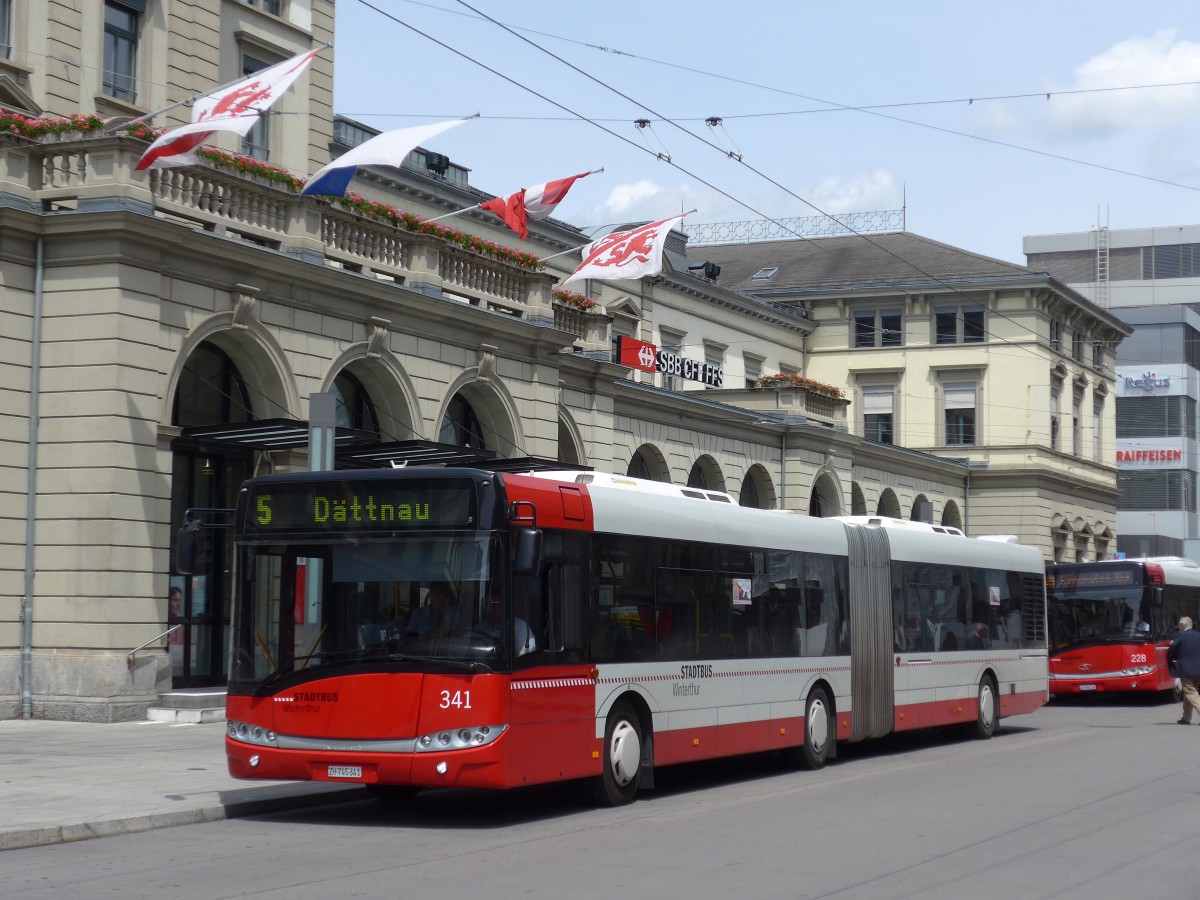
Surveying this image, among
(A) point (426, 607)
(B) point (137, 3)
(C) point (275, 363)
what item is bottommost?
(A) point (426, 607)

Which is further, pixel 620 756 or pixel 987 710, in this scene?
pixel 987 710

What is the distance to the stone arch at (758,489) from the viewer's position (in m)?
43.9

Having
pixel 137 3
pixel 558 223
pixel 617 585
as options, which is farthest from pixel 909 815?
pixel 558 223

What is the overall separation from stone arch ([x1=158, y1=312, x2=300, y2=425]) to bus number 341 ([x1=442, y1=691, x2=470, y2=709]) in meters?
11.4

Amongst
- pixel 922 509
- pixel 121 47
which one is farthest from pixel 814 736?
pixel 922 509

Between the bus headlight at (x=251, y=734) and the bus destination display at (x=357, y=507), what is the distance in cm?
155

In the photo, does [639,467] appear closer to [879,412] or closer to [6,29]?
[6,29]

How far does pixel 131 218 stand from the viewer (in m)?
20.8

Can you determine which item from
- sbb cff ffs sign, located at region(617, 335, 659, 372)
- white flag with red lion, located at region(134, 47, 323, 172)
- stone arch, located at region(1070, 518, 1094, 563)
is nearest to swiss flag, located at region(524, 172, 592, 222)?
white flag with red lion, located at region(134, 47, 323, 172)

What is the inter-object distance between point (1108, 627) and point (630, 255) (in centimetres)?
1234

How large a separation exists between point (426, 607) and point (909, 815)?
425 cm

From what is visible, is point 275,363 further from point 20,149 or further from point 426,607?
point 426,607

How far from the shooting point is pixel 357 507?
43.4 feet

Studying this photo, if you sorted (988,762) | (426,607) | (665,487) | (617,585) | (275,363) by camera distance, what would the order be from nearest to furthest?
(426,607) < (617,585) < (665,487) < (988,762) < (275,363)
